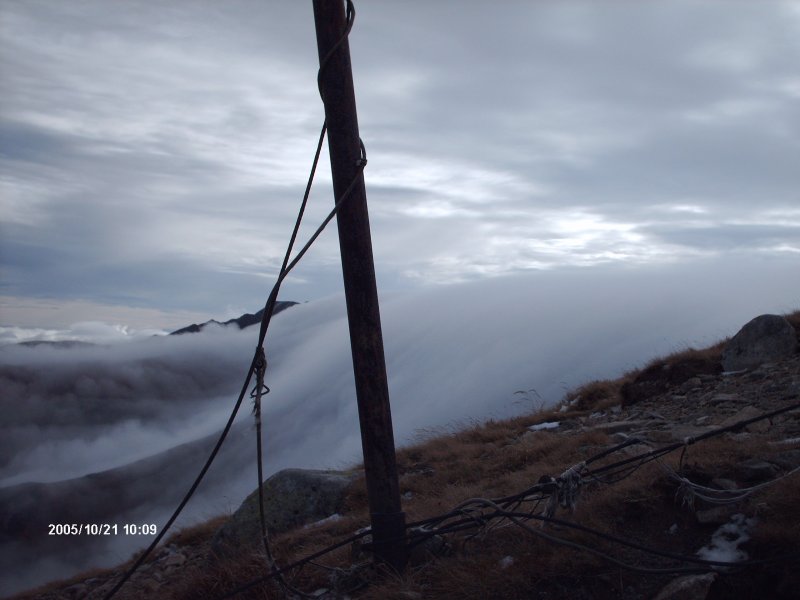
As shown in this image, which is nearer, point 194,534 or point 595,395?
point 194,534

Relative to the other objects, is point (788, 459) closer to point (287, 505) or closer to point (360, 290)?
point (360, 290)

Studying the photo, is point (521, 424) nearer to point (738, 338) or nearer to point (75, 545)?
point (738, 338)

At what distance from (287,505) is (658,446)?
409 cm

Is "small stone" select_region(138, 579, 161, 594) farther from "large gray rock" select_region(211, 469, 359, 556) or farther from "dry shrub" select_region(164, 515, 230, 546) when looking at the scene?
"dry shrub" select_region(164, 515, 230, 546)

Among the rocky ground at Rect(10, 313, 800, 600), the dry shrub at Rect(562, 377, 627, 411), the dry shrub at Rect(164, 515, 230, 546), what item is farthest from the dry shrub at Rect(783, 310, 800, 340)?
the dry shrub at Rect(164, 515, 230, 546)

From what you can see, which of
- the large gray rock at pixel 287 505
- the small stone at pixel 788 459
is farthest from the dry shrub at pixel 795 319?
the large gray rock at pixel 287 505

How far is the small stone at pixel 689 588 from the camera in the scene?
3236 millimetres

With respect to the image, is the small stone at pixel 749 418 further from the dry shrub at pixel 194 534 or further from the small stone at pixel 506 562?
the dry shrub at pixel 194 534

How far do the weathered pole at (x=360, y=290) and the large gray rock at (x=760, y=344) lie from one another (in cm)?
730

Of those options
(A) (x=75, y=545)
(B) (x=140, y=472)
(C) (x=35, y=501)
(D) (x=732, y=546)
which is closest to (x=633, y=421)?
(D) (x=732, y=546)

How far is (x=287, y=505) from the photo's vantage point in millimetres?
7691

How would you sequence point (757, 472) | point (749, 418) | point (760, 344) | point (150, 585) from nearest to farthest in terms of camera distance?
point (757, 472)
point (749, 418)
point (150, 585)
point (760, 344)

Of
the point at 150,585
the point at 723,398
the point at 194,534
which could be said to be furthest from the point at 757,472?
the point at 194,534

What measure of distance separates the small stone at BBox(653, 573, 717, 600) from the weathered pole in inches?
57.6
